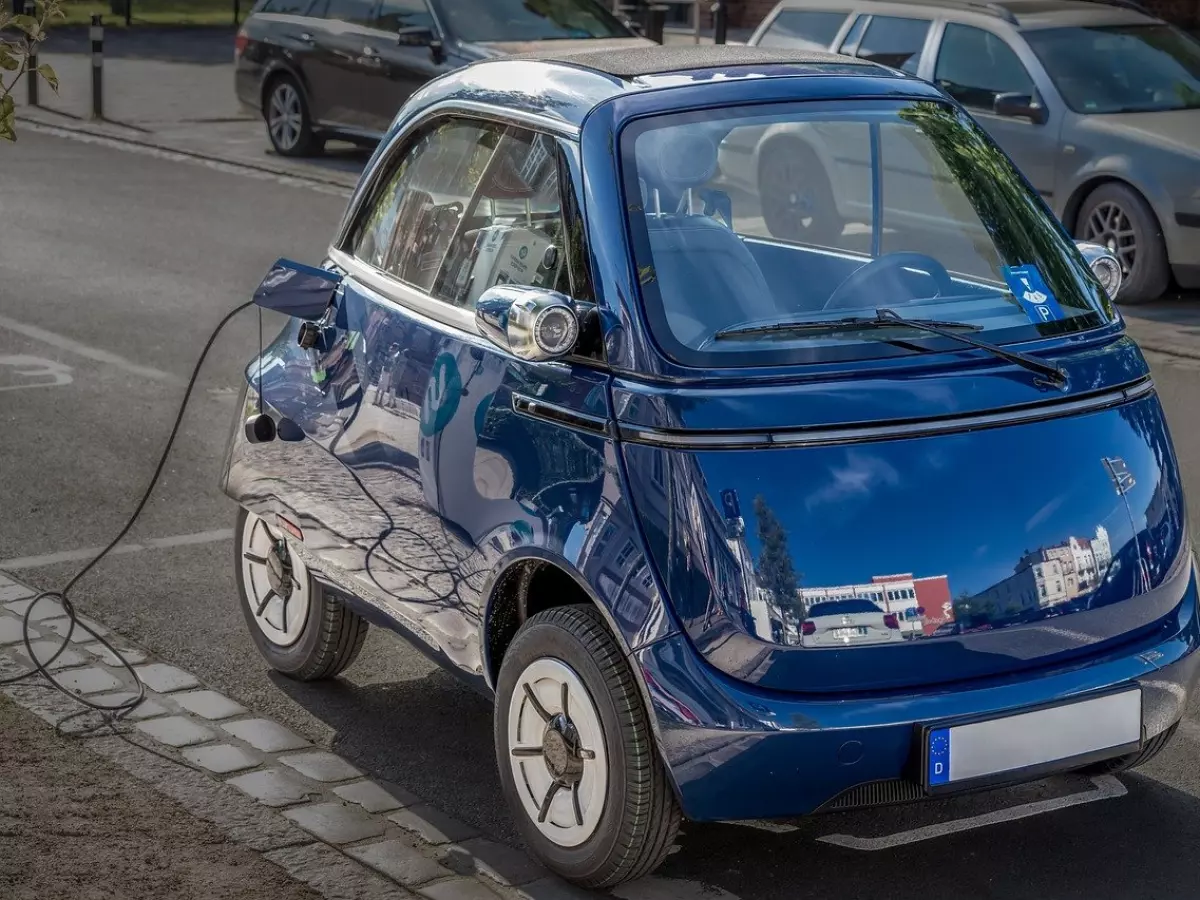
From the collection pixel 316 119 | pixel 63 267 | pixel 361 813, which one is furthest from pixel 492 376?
pixel 316 119

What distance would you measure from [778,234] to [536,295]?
3.00 ft

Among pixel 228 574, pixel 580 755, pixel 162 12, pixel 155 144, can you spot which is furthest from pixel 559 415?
pixel 162 12

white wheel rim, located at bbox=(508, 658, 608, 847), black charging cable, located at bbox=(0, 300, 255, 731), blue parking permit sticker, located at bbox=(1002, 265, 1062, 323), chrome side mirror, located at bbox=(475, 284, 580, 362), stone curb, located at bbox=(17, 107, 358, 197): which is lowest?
stone curb, located at bbox=(17, 107, 358, 197)

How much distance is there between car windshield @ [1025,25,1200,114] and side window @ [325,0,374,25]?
284 inches

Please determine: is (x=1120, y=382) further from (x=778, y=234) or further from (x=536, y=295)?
(x=536, y=295)

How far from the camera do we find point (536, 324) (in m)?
4.28

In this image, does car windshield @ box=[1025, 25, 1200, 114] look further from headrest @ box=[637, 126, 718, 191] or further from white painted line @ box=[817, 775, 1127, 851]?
headrest @ box=[637, 126, 718, 191]

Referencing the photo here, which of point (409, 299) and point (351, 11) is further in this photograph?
point (351, 11)

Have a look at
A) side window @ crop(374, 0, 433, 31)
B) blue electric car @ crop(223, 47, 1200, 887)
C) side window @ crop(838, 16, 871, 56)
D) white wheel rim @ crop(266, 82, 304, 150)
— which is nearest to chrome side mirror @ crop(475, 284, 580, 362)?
blue electric car @ crop(223, 47, 1200, 887)

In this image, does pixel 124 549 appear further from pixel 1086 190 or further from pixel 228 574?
pixel 1086 190

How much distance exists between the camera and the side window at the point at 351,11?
18.3 m

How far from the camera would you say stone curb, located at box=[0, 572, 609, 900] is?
4598 mm

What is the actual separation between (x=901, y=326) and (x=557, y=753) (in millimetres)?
1239

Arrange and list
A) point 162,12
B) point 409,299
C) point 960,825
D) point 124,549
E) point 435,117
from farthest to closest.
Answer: point 162,12 < point 124,549 < point 435,117 < point 409,299 < point 960,825
